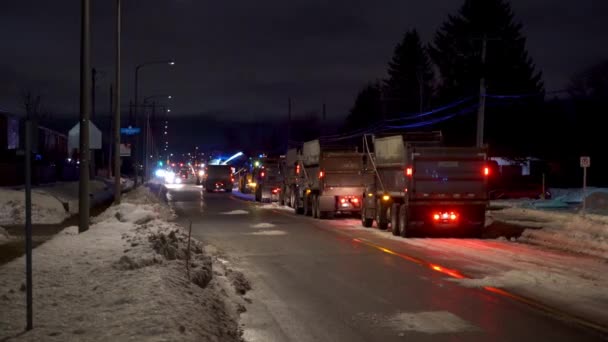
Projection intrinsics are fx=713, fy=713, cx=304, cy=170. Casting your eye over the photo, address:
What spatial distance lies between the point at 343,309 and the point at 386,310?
624mm

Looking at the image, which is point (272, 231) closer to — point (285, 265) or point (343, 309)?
point (285, 265)

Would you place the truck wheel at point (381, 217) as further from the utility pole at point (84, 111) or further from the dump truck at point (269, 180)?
the dump truck at point (269, 180)

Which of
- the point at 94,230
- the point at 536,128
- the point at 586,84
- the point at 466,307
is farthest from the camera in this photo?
the point at 586,84

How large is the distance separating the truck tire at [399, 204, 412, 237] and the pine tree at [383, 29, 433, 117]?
6554cm

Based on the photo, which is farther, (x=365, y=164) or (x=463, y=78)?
(x=463, y=78)

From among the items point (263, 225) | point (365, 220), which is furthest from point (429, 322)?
point (263, 225)

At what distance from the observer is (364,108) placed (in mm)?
109562

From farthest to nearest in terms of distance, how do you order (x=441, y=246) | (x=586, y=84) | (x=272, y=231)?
(x=586, y=84), (x=272, y=231), (x=441, y=246)

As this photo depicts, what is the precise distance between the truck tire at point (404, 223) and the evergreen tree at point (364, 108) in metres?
78.9

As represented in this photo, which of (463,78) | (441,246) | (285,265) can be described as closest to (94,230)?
(285,265)

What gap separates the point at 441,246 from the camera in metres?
19.6

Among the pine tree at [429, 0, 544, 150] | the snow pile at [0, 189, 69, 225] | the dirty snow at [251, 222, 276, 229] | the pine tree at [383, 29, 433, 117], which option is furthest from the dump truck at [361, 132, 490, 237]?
the pine tree at [383, 29, 433, 117]

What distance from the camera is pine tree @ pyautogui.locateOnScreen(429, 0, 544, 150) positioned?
5153 centimetres

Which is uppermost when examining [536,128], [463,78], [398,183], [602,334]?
[463,78]
